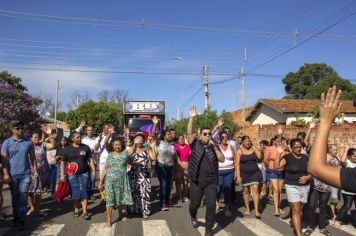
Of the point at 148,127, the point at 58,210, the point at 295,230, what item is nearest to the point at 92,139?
the point at 58,210

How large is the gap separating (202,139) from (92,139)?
4608mm

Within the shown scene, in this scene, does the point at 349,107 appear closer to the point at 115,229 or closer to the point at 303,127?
the point at 303,127

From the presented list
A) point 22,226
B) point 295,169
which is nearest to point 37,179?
point 22,226

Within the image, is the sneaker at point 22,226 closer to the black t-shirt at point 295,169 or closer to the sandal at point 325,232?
the black t-shirt at point 295,169

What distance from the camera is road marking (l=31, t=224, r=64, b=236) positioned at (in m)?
7.11

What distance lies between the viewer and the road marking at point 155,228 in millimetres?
7188

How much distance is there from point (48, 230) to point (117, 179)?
154 centimetres

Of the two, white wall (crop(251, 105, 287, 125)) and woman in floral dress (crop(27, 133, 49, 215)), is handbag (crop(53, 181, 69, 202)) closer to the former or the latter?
woman in floral dress (crop(27, 133, 49, 215))

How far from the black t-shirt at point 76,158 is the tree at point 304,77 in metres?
46.4

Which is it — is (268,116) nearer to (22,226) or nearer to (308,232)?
(308,232)

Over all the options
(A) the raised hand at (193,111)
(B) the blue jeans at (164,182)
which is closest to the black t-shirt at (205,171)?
(A) the raised hand at (193,111)

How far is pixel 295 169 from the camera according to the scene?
6.99 metres

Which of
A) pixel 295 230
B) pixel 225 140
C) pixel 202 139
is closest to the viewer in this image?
pixel 295 230

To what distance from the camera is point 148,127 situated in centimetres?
2170
